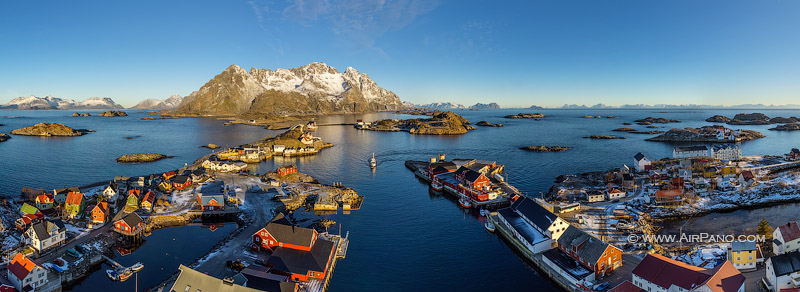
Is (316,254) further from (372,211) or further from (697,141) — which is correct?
(697,141)

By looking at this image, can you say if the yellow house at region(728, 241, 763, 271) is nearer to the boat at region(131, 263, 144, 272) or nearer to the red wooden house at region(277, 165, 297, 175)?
the boat at region(131, 263, 144, 272)

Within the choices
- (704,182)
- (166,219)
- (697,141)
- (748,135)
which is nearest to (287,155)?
(166,219)

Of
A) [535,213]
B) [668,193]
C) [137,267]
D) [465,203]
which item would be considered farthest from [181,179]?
[668,193]

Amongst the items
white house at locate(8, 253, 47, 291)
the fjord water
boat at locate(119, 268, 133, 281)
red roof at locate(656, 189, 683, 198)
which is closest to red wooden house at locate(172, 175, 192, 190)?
the fjord water

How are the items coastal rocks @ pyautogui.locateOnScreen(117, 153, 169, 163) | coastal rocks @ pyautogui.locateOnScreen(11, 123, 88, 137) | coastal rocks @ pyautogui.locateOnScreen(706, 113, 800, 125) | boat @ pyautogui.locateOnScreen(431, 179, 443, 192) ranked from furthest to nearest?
coastal rocks @ pyautogui.locateOnScreen(706, 113, 800, 125)
coastal rocks @ pyautogui.locateOnScreen(11, 123, 88, 137)
coastal rocks @ pyautogui.locateOnScreen(117, 153, 169, 163)
boat @ pyautogui.locateOnScreen(431, 179, 443, 192)

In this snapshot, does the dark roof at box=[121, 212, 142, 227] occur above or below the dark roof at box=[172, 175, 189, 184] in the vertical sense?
below
